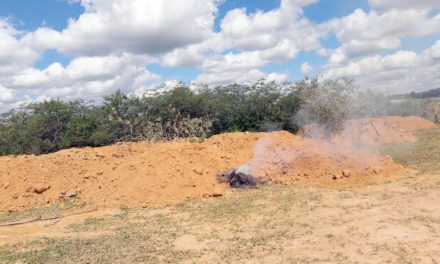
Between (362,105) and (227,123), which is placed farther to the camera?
(227,123)

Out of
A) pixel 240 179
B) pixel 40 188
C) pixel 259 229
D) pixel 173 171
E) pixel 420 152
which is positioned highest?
pixel 173 171

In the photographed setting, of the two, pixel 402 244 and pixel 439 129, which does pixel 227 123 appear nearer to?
pixel 439 129

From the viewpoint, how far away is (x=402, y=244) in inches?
290

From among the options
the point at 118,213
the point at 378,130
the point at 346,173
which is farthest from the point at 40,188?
the point at 378,130

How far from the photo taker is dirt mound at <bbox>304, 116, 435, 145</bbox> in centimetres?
1788

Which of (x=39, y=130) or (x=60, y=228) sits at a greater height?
(x=39, y=130)

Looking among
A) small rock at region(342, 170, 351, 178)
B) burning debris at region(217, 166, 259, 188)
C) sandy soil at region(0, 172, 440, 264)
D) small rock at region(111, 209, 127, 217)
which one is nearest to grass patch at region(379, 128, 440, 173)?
sandy soil at region(0, 172, 440, 264)

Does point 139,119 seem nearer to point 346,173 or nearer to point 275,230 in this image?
point 346,173

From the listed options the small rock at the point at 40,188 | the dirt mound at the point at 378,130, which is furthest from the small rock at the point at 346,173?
the small rock at the point at 40,188

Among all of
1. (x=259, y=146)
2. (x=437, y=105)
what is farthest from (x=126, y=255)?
(x=437, y=105)

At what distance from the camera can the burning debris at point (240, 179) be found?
13.6m

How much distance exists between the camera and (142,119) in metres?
25.1

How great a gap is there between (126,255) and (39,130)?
19.1 m

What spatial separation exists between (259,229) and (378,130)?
51.5 ft
